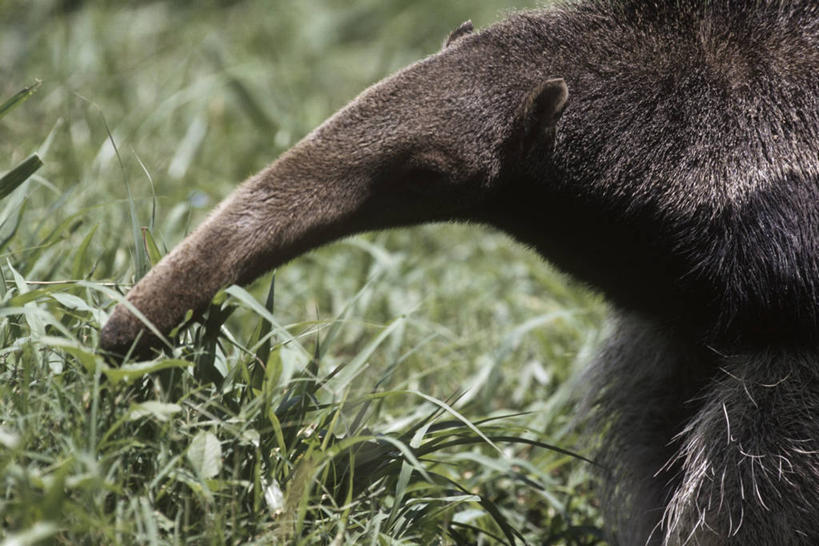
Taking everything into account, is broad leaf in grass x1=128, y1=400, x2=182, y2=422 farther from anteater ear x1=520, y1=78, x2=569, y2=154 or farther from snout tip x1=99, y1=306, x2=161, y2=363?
anteater ear x1=520, y1=78, x2=569, y2=154

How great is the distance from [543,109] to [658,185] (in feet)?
1.46

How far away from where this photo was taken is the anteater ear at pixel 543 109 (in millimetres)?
3291

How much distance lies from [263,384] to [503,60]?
4.27ft

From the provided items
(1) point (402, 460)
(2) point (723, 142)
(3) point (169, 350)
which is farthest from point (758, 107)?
(3) point (169, 350)

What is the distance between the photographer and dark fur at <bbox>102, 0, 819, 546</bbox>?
3.18 meters

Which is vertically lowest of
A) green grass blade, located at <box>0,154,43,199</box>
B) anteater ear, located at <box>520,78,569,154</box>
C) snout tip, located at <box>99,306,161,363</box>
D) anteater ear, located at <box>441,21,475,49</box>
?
snout tip, located at <box>99,306,161,363</box>

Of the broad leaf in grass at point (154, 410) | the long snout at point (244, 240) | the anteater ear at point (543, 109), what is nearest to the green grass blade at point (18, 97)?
the long snout at point (244, 240)

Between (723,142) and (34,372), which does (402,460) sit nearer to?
(34,372)

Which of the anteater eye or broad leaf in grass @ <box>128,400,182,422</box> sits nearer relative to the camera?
broad leaf in grass @ <box>128,400,182,422</box>

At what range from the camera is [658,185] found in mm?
3363

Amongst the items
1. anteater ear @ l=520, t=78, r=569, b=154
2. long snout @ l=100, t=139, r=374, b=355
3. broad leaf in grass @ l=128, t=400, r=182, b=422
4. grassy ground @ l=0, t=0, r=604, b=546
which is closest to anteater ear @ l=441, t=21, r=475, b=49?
anteater ear @ l=520, t=78, r=569, b=154

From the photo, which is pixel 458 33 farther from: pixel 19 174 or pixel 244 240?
pixel 19 174

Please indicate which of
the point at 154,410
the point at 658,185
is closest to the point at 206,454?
the point at 154,410

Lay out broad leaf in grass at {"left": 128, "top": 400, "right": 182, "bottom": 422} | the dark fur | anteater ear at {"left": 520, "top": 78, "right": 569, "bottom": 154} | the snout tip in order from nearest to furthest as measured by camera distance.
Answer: broad leaf in grass at {"left": 128, "top": 400, "right": 182, "bottom": 422}, the snout tip, the dark fur, anteater ear at {"left": 520, "top": 78, "right": 569, "bottom": 154}
